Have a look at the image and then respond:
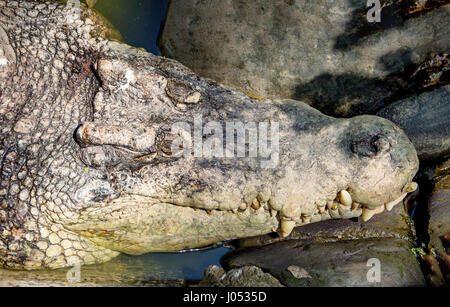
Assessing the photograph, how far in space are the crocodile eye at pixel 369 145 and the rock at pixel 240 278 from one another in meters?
1.14

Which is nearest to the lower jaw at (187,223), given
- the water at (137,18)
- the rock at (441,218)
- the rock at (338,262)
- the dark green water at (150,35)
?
the rock at (338,262)

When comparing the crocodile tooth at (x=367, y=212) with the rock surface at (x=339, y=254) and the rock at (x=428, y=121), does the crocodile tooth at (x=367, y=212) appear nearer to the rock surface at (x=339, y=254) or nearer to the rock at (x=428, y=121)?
the rock surface at (x=339, y=254)

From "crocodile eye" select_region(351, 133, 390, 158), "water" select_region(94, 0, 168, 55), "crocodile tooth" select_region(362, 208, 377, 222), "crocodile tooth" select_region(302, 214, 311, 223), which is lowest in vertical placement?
"crocodile tooth" select_region(302, 214, 311, 223)

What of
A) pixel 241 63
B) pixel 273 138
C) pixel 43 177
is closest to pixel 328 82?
pixel 241 63

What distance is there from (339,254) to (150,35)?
9.13 ft

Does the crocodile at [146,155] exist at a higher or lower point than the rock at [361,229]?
higher

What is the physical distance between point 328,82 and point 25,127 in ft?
8.41

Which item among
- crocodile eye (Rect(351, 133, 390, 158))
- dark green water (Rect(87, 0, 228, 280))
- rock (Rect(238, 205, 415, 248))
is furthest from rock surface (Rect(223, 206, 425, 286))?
crocodile eye (Rect(351, 133, 390, 158))

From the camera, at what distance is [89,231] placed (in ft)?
9.84

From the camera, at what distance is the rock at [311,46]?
3.40 m

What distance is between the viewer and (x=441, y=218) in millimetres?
3199

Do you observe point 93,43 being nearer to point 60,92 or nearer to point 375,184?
point 60,92

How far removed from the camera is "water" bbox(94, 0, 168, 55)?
158 inches

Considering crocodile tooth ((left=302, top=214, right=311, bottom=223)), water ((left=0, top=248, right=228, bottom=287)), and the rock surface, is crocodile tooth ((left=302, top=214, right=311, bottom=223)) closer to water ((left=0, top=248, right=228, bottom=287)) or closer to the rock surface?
the rock surface
